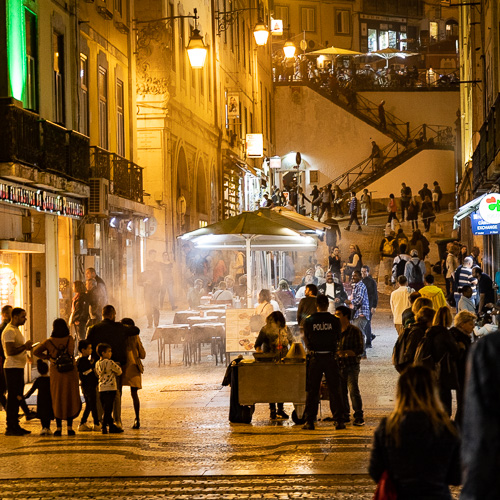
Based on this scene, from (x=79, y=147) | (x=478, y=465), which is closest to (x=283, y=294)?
(x=79, y=147)

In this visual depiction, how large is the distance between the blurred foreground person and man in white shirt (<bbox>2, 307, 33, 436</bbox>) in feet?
32.4

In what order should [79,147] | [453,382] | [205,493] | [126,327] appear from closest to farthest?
[205,493], [453,382], [126,327], [79,147]

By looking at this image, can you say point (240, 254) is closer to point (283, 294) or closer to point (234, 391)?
point (283, 294)

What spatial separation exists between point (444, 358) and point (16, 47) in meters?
10.7

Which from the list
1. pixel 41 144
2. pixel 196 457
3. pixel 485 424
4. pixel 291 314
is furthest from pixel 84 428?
pixel 485 424

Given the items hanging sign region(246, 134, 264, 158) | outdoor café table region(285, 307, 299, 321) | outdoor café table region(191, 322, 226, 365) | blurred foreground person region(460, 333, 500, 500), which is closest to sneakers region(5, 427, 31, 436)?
outdoor café table region(191, 322, 226, 365)

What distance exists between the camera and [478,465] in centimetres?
366

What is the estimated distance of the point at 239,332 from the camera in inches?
720

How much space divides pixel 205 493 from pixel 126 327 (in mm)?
4204

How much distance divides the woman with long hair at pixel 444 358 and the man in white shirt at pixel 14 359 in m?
A: 5.01

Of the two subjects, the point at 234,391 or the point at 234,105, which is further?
the point at 234,105

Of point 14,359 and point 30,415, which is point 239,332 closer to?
point 30,415

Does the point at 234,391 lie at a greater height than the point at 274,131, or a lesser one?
lesser


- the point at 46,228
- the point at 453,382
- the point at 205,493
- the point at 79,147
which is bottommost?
the point at 205,493
